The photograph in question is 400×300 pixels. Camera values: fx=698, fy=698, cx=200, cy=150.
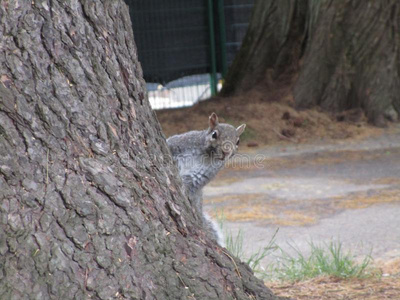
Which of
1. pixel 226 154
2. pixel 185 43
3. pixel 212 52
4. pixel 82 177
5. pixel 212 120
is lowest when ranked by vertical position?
pixel 212 52

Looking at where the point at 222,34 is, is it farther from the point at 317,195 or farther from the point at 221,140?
the point at 221,140

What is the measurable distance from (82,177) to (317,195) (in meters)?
5.67

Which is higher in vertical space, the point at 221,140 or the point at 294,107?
the point at 221,140

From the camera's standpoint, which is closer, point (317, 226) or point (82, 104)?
point (82, 104)

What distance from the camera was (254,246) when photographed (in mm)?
6254

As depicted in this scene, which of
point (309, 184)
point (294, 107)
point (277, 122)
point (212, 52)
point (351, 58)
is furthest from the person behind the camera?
point (212, 52)

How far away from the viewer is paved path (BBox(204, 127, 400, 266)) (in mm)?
6438

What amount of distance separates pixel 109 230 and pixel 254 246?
3.61m

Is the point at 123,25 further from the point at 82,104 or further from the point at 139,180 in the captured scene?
the point at 139,180

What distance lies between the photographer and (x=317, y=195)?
812 centimetres

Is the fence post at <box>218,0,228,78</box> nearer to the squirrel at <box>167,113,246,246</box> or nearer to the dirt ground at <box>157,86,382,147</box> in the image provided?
the dirt ground at <box>157,86,382,147</box>

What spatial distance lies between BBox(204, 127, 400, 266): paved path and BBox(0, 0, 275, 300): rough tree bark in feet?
9.31

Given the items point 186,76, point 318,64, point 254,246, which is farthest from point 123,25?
point 186,76

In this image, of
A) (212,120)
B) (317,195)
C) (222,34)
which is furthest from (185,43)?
(212,120)
